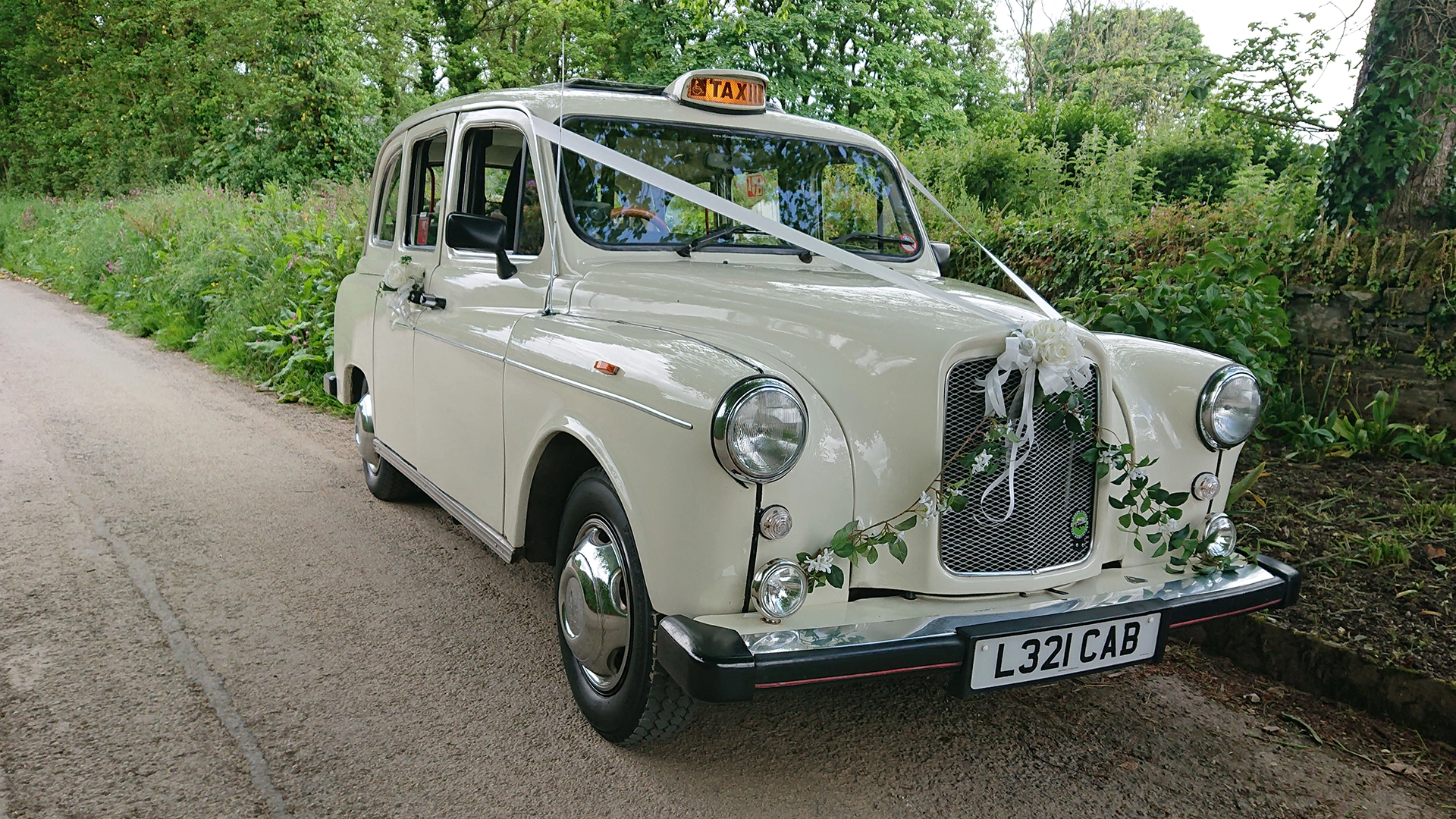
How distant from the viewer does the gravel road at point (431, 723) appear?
2684mm

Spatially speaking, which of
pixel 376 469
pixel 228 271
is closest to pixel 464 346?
pixel 376 469

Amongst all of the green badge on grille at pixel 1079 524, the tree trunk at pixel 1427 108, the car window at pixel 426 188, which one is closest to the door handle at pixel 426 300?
the car window at pixel 426 188

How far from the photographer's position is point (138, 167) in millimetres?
24062

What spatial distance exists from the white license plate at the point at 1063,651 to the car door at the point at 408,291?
2799 mm

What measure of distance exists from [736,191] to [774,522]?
1.84m

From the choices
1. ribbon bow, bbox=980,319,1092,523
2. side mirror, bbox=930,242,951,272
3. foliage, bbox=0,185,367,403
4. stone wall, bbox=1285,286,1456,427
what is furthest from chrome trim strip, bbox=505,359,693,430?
foliage, bbox=0,185,367,403

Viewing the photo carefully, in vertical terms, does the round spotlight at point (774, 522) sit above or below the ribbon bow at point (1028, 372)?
below

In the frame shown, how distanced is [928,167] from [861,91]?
11715 mm

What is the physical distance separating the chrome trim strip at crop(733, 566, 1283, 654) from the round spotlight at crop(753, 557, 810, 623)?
40mm

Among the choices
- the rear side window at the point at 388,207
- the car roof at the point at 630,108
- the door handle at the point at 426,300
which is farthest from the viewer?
the rear side window at the point at 388,207

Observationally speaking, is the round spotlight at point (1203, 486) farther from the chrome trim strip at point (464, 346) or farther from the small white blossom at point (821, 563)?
the chrome trim strip at point (464, 346)

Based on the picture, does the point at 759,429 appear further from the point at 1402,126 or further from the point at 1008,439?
the point at 1402,126

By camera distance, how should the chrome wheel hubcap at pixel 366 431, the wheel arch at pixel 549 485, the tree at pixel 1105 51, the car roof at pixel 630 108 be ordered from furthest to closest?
the tree at pixel 1105 51
the chrome wheel hubcap at pixel 366 431
the car roof at pixel 630 108
the wheel arch at pixel 549 485

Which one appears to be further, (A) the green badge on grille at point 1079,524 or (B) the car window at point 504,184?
(B) the car window at point 504,184
